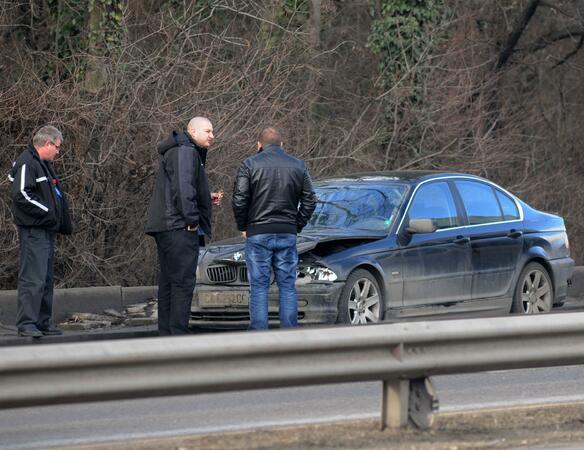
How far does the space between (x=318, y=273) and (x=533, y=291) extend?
2.94 metres

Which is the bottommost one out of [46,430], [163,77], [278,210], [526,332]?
[46,430]

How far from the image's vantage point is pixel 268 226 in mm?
10969

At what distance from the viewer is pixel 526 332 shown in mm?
6645

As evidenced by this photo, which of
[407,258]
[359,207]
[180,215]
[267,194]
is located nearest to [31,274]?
[180,215]

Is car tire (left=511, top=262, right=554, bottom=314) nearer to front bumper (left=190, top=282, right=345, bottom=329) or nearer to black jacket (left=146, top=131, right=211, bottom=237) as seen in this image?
front bumper (left=190, top=282, right=345, bottom=329)

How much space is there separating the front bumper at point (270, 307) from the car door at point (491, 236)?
1894 millimetres

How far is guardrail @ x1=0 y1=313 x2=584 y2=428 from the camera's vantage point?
5.80 meters

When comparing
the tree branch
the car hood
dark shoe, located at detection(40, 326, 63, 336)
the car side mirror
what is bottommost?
dark shoe, located at detection(40, 326, 63, 336)

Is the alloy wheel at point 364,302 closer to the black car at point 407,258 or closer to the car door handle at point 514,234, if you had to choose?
the black car at point 407,258

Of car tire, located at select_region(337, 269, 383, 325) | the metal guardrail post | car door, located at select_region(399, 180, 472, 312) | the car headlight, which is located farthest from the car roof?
the metal guardrail post

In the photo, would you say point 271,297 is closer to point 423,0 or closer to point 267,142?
point 267,142

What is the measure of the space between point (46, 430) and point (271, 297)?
4.56 metres

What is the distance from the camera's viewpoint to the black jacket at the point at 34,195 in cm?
1143

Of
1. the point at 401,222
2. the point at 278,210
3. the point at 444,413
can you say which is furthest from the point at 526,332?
the point at 401,222
